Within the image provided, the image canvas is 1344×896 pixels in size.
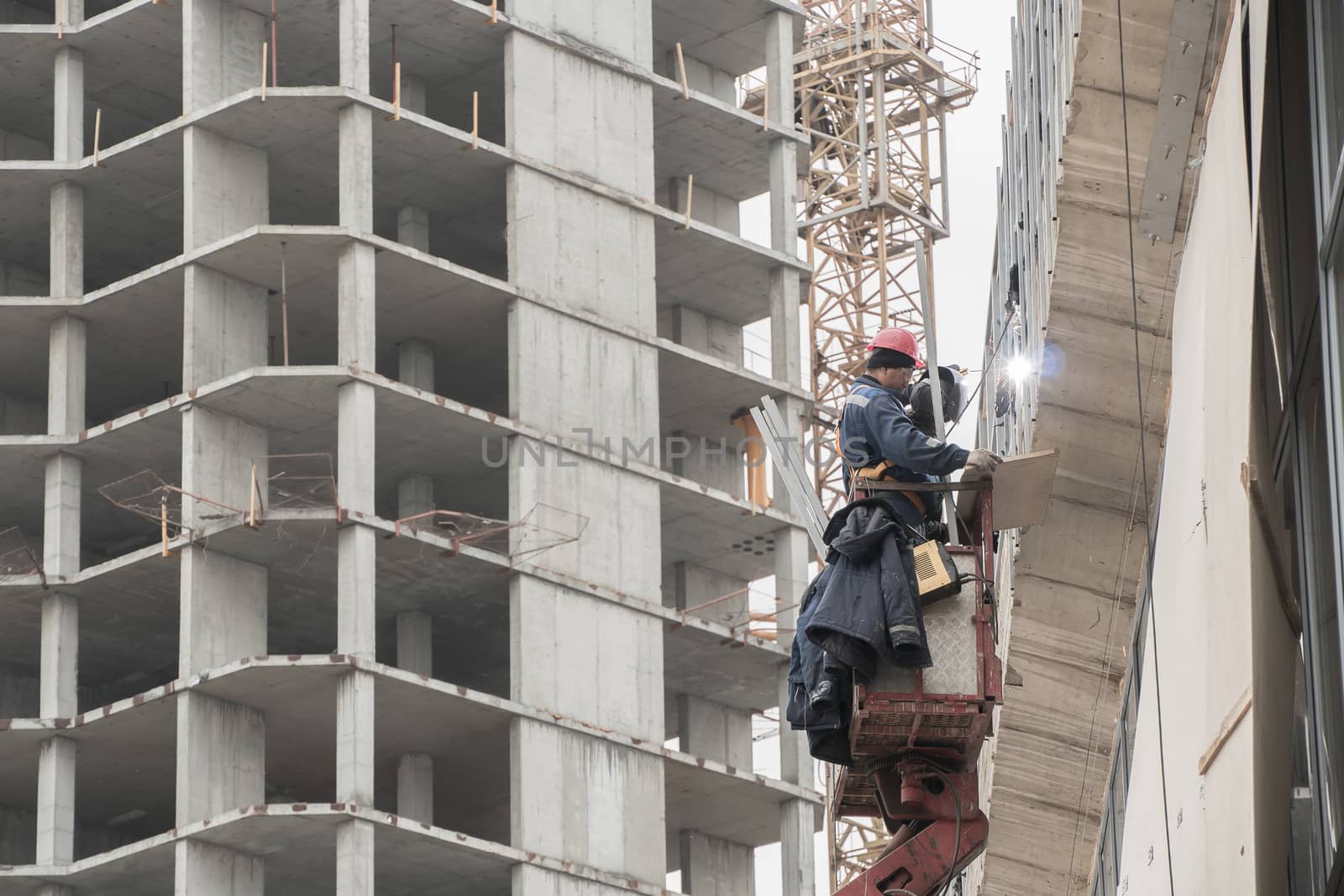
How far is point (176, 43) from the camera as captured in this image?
6406 centimetres

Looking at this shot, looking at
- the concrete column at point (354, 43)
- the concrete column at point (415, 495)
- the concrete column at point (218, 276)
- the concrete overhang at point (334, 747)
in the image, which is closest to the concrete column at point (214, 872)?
the concrete overhang at point (334, 747)

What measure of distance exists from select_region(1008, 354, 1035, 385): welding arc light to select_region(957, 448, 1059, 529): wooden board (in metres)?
6.10

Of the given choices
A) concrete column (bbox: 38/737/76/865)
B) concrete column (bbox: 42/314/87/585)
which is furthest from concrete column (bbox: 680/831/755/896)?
concrete column (bbox: 42/314/87/585)

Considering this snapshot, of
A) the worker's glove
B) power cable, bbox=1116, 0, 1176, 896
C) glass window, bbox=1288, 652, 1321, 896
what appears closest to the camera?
glass window, bbox=1288, 652, 1321, 896

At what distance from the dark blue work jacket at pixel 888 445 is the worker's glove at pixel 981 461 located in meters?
0.04

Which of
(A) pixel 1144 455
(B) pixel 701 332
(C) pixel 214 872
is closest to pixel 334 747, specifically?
(C) pixel 214 872

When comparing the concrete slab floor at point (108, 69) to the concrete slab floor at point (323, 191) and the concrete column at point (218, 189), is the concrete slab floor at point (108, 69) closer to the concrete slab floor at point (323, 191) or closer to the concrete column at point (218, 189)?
the concrete slab floor at point (323, 191)

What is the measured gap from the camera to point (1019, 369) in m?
24.2

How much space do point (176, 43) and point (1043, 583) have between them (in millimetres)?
43352

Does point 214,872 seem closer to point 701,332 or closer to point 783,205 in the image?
point 701,332

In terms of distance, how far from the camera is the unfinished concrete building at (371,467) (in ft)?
189

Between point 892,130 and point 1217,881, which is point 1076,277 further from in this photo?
point 892,130

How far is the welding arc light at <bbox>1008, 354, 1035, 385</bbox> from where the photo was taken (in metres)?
23.4

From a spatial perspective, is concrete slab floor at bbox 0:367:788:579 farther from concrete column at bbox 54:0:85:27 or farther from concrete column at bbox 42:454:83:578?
concrete column at bbox 54:0:85:27
